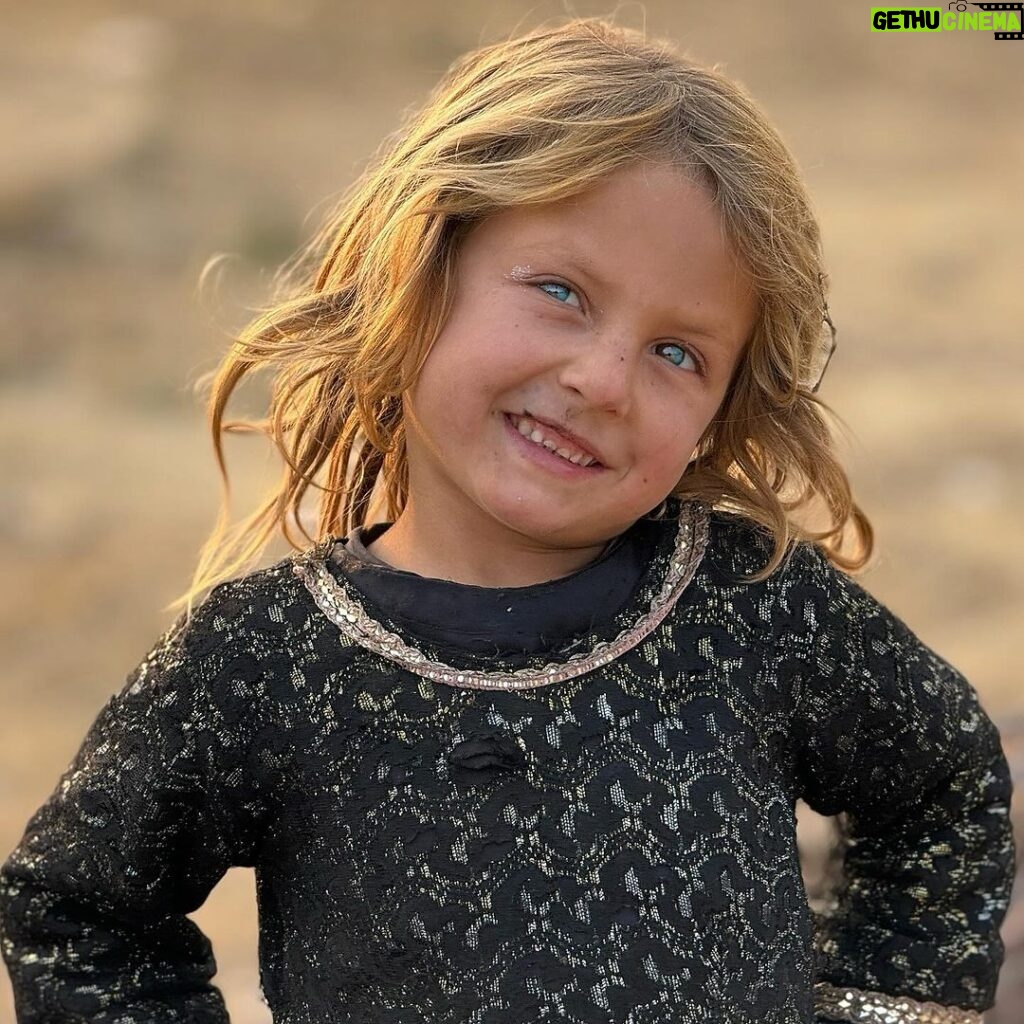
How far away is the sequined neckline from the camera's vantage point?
1702mm

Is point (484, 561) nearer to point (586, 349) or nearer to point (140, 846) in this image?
point (586, 349)

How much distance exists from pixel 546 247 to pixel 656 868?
642 mm

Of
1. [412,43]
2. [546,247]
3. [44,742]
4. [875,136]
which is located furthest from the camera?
[412,43]

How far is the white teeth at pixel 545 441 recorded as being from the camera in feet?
5.42

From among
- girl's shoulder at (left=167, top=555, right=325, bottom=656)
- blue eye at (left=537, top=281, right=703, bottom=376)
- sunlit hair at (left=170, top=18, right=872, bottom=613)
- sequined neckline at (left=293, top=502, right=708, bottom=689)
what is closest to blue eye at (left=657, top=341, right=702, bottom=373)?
blue eye at (left=537, top=281, right=703, bottom=376)

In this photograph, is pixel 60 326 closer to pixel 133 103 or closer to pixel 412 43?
pixel 133 103

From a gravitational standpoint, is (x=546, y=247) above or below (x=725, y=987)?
above

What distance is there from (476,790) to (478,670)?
12cm

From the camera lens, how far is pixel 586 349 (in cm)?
162

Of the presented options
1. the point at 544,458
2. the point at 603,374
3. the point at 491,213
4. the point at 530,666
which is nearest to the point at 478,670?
the point at 530,666

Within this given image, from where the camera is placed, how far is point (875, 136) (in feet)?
40.5

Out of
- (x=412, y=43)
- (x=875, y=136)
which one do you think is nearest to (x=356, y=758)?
(x=875, y=136)

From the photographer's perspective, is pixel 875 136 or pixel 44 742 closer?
pixel 44 742

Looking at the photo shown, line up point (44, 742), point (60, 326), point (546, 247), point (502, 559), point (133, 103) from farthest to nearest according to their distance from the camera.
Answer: point (133, 103), point (60, 326), point (44, 742), point (502, 559), point (546, 247)
